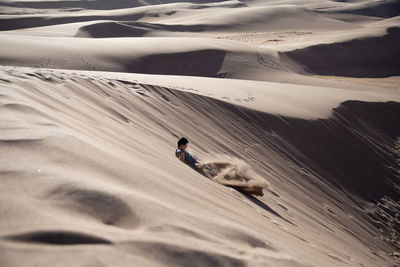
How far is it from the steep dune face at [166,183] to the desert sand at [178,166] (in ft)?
0.04

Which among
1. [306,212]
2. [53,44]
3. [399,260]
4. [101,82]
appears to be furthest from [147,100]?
[53,44]

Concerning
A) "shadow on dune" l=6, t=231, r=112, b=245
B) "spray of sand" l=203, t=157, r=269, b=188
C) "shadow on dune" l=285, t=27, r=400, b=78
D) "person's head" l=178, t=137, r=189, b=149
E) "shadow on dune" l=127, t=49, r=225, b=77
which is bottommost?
"spray of sand" l=203, t=157, r=269, b=188

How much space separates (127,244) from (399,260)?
4.80 meters

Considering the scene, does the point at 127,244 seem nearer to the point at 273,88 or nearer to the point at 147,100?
the point at 147,100

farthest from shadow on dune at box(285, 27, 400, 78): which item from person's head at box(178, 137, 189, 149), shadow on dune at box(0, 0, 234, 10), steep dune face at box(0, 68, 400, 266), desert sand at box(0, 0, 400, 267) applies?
shadow on dune at box(0, 0, 234, 10)

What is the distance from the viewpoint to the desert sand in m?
1.72

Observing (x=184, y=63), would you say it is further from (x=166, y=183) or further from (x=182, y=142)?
(x=166, y=183)

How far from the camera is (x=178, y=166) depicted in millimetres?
3814

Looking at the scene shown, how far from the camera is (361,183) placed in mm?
7418

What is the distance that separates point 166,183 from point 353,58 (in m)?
21.9

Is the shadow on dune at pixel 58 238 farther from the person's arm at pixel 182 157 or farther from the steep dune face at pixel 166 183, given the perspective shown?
the person's arm at pixel 182 157

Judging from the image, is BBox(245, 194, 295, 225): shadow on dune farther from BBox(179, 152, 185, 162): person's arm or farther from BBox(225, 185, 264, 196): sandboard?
BBox(179, 152, 185, 162): person's arm

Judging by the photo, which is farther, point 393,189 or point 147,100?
point 393,189

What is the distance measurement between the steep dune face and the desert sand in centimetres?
1
